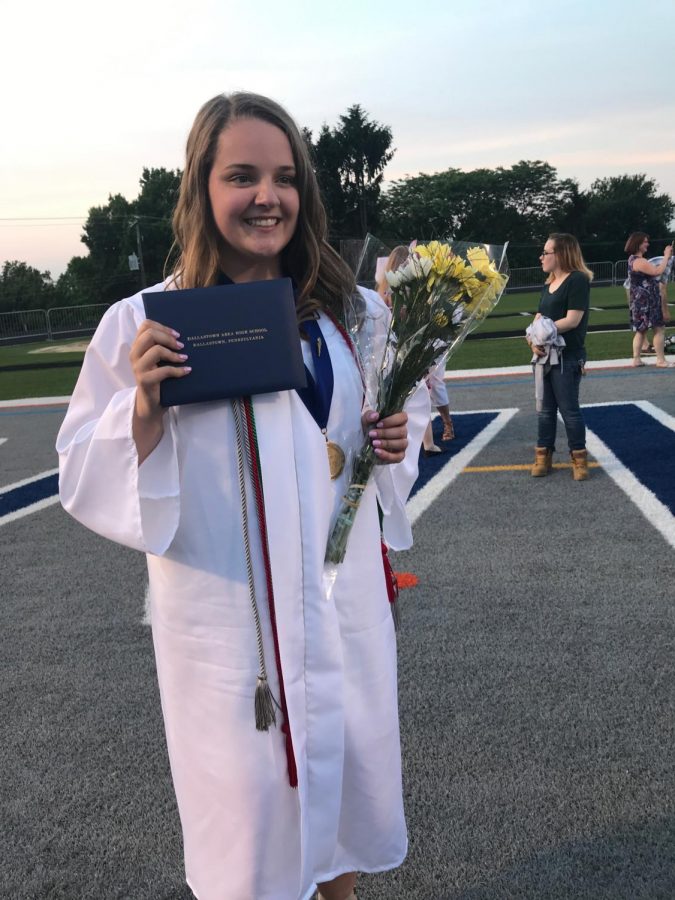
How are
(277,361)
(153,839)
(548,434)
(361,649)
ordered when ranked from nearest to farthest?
(277,361), (361,649), (153,839), (548,434)

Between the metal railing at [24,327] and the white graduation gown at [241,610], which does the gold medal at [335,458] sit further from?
the metal railing at [24,327]

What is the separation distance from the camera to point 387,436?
188 centimetres

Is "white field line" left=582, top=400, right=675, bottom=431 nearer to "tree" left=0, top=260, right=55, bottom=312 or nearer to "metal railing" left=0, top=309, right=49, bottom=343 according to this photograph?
"metal railing" left=0, top=309, right=49, bottom=343

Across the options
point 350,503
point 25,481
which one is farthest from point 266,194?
point 25,481

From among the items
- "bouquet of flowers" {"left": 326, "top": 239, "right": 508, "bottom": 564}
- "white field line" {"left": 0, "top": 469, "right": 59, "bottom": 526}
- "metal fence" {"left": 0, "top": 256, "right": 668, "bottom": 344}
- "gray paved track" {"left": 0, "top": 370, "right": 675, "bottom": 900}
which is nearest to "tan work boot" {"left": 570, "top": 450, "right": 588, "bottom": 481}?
"gray paved track" {"left": 0, "top": 370, "right": 675, "bottom": 900}

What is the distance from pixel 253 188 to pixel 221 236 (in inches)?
5.6

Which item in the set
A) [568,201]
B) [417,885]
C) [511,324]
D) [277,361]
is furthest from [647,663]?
[568,201]

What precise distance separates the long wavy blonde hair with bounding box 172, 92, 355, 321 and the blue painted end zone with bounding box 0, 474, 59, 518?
5.85 meters

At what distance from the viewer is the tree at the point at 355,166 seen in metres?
70.1

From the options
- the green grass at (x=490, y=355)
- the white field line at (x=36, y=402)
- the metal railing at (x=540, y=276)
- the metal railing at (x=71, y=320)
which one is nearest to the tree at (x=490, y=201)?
the metal railing at (x=540, y=276)

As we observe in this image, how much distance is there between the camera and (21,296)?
60469 millimetres

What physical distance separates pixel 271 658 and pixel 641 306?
11835 millimetres

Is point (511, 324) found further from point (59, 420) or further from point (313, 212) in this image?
point (313, 212)

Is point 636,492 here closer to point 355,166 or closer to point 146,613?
point 146,613
